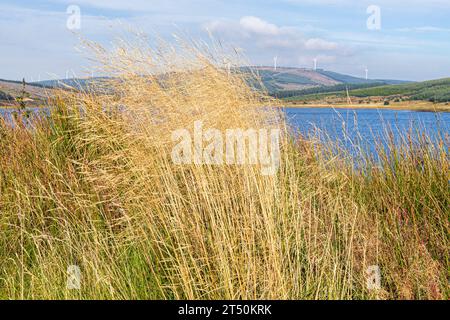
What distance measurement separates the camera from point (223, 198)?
Result: 10.5 feet

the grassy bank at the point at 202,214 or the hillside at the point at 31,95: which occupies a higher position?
the hillside at the point at 31,95

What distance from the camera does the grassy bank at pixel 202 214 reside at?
2.99 m

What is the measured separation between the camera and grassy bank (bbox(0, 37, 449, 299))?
2.99 m

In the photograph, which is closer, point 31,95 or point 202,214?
point 202,214

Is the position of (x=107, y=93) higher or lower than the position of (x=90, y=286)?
higher

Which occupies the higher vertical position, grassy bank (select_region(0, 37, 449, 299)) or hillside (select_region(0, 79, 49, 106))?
hillside (select_region(0, 79, 49, 106))

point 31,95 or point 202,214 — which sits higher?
point 31,95

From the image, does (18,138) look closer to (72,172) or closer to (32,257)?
(72,172)

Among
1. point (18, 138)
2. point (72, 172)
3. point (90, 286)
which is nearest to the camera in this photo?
point (90, 286)

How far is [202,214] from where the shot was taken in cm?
335

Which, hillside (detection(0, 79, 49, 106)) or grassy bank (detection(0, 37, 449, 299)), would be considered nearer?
grassy bank (detection(0, 37, 449, 299))

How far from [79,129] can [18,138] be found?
111 centimetres

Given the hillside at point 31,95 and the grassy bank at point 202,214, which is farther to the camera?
the hillside at point 31,95
